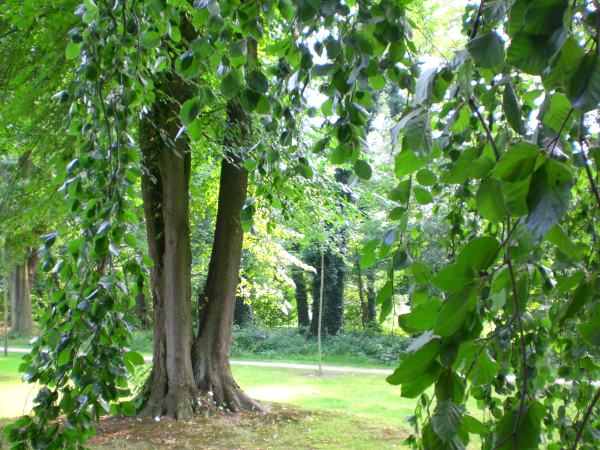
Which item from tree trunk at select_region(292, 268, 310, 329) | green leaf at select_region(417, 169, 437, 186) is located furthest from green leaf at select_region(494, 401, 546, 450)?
tree trunk at select_region(292, 268, 310, 329)

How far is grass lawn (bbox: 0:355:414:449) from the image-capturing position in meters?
4.89

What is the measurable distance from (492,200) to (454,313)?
0.14 metres

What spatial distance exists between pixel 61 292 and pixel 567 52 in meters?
1.32

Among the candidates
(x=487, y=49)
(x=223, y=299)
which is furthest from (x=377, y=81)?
(x=223, y=299)

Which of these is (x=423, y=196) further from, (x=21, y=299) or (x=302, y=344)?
(x=21, y=299)

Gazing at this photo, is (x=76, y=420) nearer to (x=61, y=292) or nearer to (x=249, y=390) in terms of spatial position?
(x=61, y=292)

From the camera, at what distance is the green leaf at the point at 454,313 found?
560mm

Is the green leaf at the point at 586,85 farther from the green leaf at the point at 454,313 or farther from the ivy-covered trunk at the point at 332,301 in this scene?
the ivy-covered trunk at the point at 332,301

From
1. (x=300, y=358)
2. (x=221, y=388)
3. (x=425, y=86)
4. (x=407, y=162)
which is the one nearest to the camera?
(x=425, y=86)

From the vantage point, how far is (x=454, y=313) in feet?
1.85

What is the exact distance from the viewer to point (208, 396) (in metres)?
5.69

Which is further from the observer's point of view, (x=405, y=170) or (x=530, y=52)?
(x=405, y=170)

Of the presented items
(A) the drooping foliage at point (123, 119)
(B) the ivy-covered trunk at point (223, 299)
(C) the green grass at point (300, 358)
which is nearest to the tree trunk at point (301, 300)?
(C) the green grass at point (300, 358)

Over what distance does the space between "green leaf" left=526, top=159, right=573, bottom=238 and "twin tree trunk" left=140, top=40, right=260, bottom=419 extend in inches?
182
